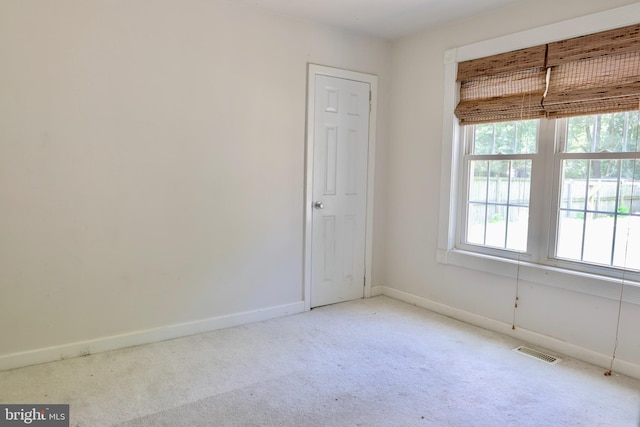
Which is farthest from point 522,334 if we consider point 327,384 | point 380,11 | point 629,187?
point 380,11

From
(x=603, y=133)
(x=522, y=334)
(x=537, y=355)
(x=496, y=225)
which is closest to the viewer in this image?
(x=603, y=133)

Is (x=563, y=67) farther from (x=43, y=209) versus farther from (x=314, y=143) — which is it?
(x=43, y=209)

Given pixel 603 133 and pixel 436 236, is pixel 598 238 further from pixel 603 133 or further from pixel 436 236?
pixel 436 236

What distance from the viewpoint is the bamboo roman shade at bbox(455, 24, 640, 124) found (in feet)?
8.83

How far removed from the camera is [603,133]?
2.87 meters

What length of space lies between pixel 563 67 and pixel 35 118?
353 cm

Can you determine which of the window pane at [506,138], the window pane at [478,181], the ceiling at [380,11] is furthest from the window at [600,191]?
the ceiling at [380,11]

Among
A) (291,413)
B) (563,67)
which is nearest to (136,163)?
(291,413)

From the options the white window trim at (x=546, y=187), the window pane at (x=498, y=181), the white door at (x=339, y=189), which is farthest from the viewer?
the white door at (x=339, y=189)

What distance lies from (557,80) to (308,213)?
85.8 inches

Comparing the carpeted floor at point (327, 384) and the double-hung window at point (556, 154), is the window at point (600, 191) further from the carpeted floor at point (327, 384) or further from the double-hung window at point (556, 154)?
the carpeted floor at point (327, 384)

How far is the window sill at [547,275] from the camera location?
9.02ft

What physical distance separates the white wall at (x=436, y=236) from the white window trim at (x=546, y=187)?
0.06 meters

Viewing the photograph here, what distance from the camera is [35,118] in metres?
2.63
